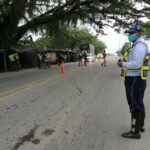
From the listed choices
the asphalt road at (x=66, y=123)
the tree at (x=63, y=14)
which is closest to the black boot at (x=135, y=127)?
the asphalt road at (x=66, y=123)

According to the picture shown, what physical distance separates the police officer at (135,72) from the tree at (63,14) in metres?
26.5

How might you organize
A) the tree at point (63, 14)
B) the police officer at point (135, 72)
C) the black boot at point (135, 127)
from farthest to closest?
the tree at point (63, 14) < the black boot at point (135, 127) < the police officer at point (135, 72)

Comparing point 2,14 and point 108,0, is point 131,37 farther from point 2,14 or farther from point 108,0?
point 2,14

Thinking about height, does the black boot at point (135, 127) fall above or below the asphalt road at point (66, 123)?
above

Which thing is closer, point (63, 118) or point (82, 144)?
point (82, 144)

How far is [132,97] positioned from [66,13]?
30.3m

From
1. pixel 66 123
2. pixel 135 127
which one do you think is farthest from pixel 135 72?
pixel 66 123

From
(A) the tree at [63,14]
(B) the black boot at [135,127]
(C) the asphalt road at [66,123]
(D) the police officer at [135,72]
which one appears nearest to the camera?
(C) the asphalt road at [66,123]

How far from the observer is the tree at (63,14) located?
3438 cm

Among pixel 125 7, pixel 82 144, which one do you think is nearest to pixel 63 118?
pixel 82 144

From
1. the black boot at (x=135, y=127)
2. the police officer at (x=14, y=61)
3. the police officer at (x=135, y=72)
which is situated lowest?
the police officer at (x=14, y=61)

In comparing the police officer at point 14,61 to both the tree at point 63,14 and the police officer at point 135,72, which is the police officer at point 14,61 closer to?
the tree at point 63,14

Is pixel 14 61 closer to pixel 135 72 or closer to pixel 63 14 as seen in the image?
pixel 63 14

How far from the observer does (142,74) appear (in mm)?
6836
